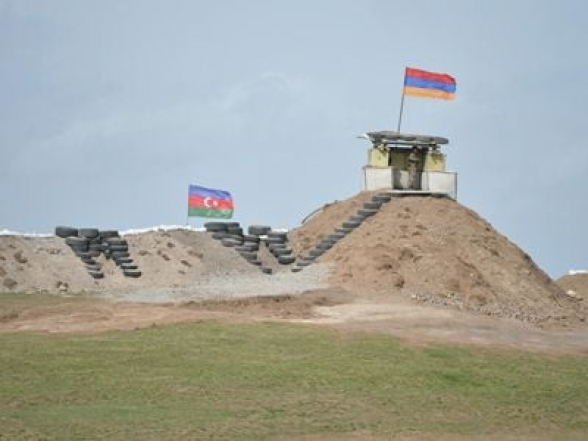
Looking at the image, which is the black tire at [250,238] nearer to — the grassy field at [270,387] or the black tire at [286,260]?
the black tire at [286,260]

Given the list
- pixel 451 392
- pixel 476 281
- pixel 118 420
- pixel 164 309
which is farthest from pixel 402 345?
pixel 476 281

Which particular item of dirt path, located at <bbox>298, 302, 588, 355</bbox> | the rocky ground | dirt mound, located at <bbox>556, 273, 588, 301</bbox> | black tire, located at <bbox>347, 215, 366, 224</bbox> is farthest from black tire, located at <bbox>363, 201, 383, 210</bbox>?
dirt mound, located at <bbox>556, 273, 588, 301</bbox>

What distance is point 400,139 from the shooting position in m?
45.9

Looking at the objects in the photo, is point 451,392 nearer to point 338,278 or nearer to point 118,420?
point 118,420

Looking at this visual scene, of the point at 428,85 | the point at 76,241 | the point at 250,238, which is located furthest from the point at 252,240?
the point at 428,85

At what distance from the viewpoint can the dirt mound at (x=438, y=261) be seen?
37.2 metres

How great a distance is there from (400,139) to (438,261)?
27.9 ft

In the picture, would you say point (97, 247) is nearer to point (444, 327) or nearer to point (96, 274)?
point (96, 274)

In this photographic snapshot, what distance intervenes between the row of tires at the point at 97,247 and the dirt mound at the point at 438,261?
7.87 meters

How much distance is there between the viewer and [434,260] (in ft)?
129

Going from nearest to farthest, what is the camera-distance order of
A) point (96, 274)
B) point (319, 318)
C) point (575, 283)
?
1. point (319, 318)
2. point (96, 274)
3. point (575, 283)

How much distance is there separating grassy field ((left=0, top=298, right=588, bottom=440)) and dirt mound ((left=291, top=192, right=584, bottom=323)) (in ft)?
33.4

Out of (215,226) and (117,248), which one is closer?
(117,248)

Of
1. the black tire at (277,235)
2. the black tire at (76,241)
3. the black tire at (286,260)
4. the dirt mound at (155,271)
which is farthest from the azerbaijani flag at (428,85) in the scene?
the black tire at (76,241)
